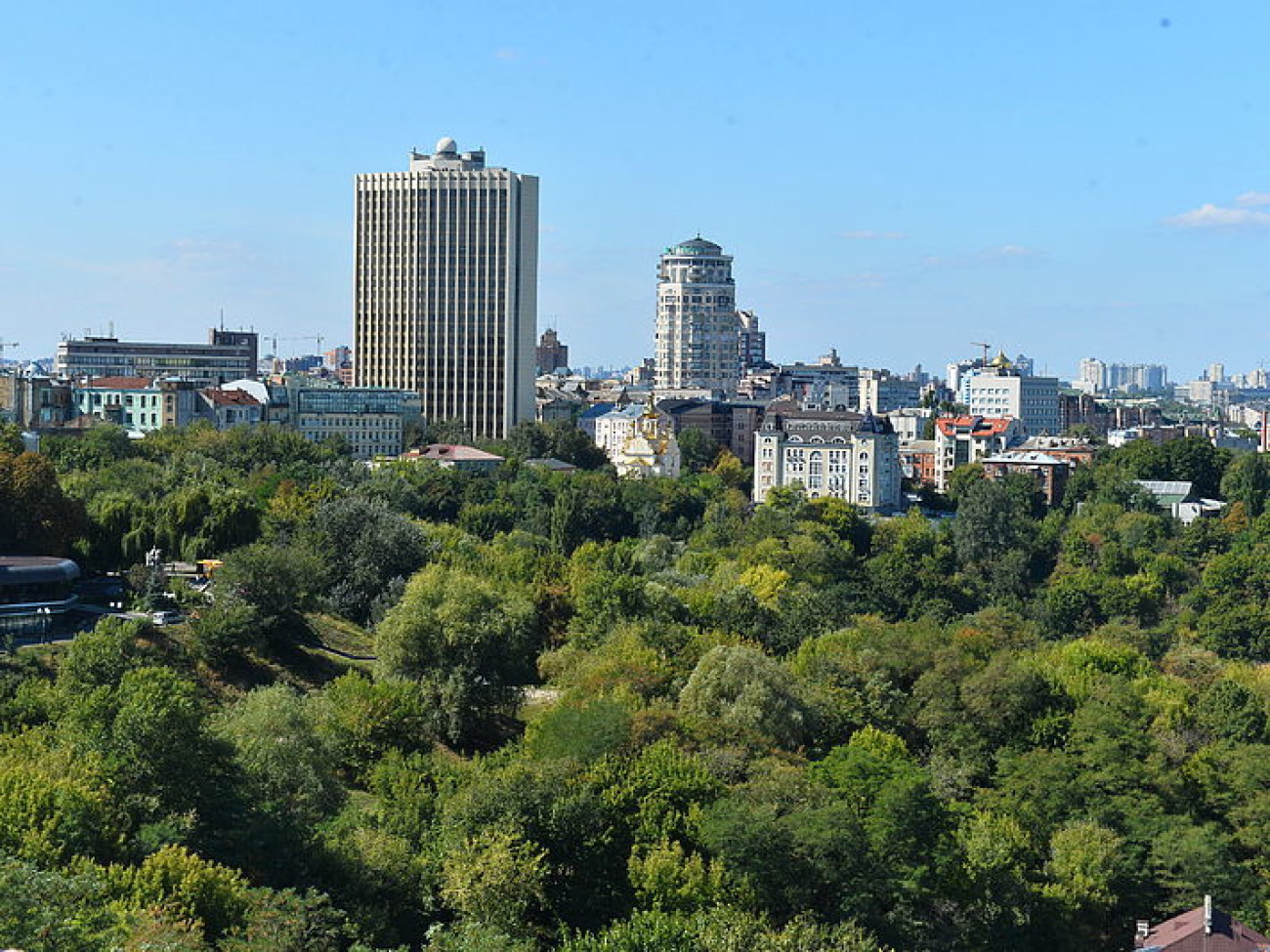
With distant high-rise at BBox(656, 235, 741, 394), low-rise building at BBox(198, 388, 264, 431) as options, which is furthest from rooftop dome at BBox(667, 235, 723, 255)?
low-rise building at BBox(198, 388, 264, 431)

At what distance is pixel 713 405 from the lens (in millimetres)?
120688

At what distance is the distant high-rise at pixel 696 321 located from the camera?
541 feet

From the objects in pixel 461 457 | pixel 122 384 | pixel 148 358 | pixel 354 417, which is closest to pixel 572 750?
pixel 461 457

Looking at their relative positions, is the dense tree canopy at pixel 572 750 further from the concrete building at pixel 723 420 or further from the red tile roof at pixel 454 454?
the concrete building at pixel 723 420

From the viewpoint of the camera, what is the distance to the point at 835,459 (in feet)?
328

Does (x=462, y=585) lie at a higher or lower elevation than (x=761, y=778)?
higher

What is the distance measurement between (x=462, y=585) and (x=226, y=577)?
5.29 metres

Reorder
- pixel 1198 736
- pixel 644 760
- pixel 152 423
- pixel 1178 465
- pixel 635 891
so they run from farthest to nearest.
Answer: pixel 1178 465 → pixel 152 423 → pixel 1198 736 → pixel 644 760 → pixel 635 891

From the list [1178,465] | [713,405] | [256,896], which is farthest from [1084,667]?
[713,405]

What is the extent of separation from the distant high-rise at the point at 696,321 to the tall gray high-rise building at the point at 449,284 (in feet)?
193

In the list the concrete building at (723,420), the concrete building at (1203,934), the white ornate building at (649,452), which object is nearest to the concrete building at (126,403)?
the white ornate building at (649,452)

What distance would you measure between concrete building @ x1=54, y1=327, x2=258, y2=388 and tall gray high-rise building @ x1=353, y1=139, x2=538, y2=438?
2749 centimetres

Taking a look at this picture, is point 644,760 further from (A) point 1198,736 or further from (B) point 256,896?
(A) point 1198,736

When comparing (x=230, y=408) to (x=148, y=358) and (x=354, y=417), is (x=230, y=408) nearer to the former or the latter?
(x=354, y=417)
